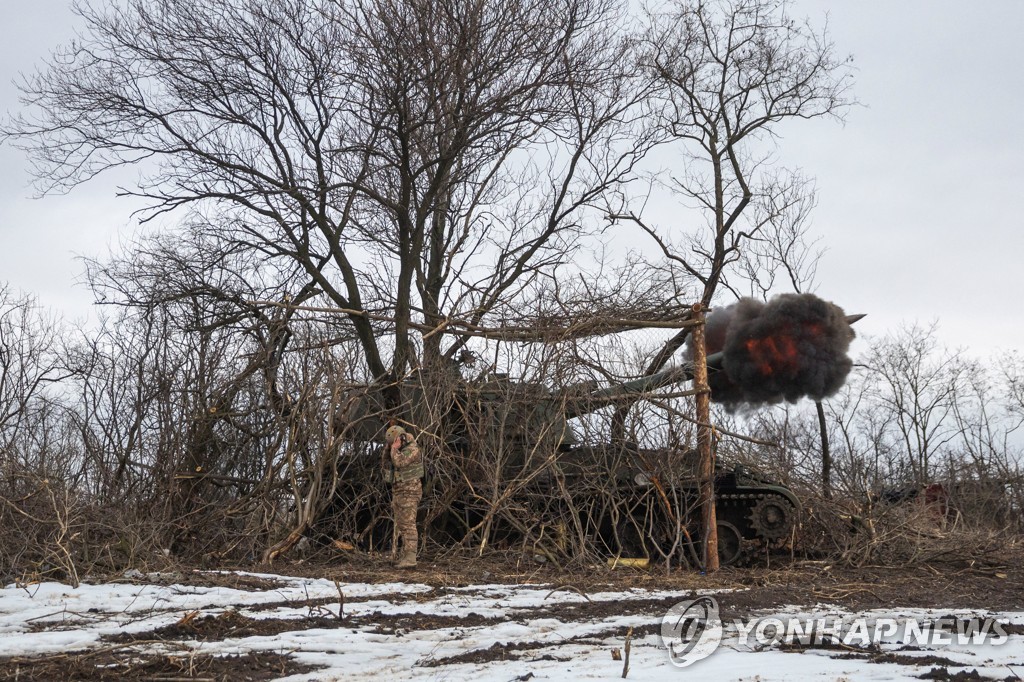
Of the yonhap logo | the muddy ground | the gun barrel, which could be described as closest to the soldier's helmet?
the muddy ground

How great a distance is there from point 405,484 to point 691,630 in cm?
562

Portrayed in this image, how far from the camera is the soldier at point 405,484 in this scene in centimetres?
1221

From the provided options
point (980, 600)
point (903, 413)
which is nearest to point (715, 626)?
point (980, 600)

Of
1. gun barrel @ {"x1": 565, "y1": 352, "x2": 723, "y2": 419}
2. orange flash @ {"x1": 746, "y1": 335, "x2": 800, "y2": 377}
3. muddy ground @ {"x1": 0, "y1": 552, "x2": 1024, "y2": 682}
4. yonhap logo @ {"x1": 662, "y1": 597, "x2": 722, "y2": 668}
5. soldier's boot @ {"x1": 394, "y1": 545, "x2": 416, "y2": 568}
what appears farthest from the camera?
orange flash @ {"x1": 746, "y1": 335, "x2": 800, "y2": 377}

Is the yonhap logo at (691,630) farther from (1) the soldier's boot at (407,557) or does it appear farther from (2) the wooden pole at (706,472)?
(1) the soldier's boot at (407,557)

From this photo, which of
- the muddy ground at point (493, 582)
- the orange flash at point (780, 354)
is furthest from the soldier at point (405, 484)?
the orange flash at point (780, 354)

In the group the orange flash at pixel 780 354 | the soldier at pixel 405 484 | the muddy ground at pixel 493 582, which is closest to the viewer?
the muddy ground at pixel 493 582

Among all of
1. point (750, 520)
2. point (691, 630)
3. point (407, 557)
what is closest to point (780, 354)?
point (750, 520)

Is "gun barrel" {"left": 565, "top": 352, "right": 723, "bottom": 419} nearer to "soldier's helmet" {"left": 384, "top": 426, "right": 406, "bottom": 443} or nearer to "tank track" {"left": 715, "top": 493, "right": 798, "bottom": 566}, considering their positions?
"tank track" {"left": 715, "top": 493, "right": 798, "bottom": 566}

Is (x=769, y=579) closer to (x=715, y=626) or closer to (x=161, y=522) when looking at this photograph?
(x=715, y=626)

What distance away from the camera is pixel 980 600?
9.28 meters

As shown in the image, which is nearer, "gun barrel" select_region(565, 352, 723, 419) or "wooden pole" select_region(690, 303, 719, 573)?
"wooden pole" select_region(690, 303, 719, 573)

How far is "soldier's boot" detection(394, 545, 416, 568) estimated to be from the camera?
11.9 m

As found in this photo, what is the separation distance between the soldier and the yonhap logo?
4233 mm
